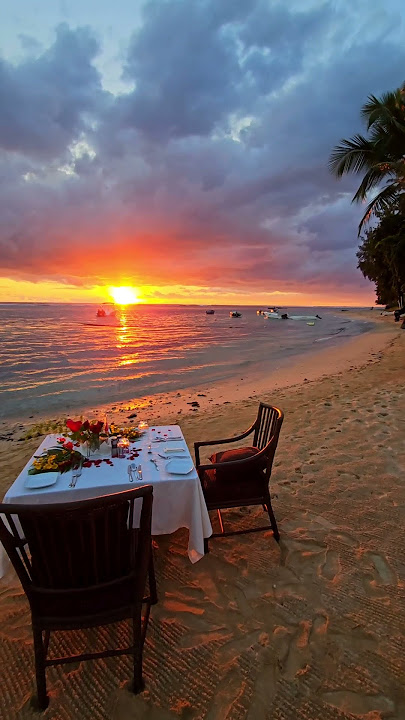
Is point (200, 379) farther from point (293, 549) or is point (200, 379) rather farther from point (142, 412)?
point (293, 549)

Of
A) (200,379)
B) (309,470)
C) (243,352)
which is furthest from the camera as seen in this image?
(243,352)

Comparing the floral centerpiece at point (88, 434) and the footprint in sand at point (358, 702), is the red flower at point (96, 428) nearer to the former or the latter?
the floral centerpiece at point (88, 434)

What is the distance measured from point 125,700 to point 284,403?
6.83 m

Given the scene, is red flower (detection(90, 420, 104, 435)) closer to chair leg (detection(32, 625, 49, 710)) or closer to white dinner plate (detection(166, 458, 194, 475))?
white dinner plate (detection(166, 458, 194, 475))

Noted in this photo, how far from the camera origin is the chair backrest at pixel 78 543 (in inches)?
70.9

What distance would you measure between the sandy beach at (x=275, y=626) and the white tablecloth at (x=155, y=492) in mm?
419

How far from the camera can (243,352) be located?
70.7ft

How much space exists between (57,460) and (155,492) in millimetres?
871

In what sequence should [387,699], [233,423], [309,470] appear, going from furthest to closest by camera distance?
[233,423] < [309,470] < [387,699]

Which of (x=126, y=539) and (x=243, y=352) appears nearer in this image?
(x=126, y=539)

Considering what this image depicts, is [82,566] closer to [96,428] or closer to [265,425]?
[96,428]

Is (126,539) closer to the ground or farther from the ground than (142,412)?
farther from the ground

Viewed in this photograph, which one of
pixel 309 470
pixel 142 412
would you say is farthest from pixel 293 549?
pixel 142 412

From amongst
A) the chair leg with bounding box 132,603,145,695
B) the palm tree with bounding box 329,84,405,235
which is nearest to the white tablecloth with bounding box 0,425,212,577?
the chair leg with bounding box 132,603,145,695
